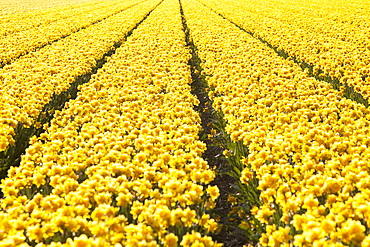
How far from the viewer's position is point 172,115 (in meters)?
6.86

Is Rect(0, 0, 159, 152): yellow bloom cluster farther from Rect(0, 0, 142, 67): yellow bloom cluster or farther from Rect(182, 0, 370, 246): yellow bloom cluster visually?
Rect(182, 0, 370, 246): yellow bloom cluster

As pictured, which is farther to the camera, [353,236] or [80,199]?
[80,199]

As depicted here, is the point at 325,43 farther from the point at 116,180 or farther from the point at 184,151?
the point at 116,180

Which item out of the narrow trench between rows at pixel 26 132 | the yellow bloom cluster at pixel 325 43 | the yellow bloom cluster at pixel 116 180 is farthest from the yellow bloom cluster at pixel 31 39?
the yellow bloom cluster at pixel 325 43

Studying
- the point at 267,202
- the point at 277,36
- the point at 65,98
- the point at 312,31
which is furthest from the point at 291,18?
the point at 267,202

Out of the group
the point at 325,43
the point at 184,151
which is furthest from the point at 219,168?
the point at 325,43

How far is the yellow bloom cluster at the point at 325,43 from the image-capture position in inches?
378

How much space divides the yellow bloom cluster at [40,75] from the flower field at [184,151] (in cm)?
5

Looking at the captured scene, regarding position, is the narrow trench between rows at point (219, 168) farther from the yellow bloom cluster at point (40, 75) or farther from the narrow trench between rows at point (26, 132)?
the yellow bloom cluster at point (40, 75)

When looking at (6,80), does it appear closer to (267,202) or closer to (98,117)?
(98,117)

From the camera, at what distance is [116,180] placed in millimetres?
4426

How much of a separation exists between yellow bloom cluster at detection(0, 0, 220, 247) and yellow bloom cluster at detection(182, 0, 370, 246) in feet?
2.36

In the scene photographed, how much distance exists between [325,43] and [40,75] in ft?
32.0

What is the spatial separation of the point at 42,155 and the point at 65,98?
388cm
